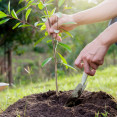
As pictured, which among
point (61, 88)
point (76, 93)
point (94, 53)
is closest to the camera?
point (94, 53)

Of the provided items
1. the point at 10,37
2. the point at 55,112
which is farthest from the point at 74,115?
the point at 10,37

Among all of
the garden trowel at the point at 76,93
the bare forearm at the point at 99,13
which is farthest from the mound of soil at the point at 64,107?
the bare forearm at the point at 99,13

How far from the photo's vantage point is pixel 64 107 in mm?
1510

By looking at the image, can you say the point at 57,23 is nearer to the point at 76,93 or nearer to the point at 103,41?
the point at 103,41

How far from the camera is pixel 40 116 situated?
1410 mm

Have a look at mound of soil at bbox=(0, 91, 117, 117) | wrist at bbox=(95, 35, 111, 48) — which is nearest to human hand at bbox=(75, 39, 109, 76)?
wrist at bbox=(95, 35, 111, 48)

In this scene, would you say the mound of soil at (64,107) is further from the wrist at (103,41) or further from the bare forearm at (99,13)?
the bare forearm at (99,13)

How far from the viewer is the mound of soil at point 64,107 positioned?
144cm

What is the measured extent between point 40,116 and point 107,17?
39.2 inches

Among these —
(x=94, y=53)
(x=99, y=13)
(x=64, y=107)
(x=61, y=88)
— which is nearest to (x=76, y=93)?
(x=64, y=107)

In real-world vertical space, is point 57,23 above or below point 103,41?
above

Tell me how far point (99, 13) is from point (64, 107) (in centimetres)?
84

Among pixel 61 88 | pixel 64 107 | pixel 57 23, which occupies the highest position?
pixel 57 23

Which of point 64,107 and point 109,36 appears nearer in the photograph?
point 109,36
